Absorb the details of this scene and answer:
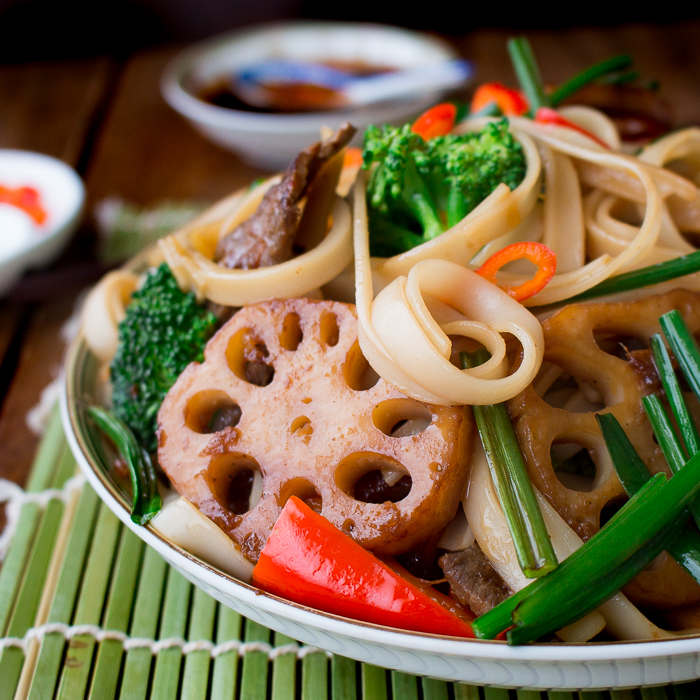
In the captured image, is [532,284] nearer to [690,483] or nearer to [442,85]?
[690,483]

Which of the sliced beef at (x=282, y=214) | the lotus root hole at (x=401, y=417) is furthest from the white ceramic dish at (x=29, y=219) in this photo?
the lotus root hole at (x=401, y=417)

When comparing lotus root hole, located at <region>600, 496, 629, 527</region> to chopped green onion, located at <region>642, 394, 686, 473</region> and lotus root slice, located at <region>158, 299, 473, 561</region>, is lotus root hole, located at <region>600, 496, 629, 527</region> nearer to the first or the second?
chopped green onion, located at <region>642, 394, 686, 473</region>

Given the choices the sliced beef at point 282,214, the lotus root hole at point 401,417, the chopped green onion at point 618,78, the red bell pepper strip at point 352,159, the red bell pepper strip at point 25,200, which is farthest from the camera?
the red bell pepper strip at point 25,200

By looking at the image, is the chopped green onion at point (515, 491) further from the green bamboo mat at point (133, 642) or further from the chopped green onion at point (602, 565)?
the green bamboo mat at point (133, 642)

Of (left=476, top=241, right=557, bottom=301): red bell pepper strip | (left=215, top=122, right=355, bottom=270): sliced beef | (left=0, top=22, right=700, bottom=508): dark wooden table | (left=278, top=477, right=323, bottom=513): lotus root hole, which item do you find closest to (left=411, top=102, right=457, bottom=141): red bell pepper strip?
(left=215, top=122, right=355, bottom=270): sliced beef

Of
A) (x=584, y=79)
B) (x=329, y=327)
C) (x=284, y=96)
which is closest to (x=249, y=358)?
(x=329, y=327)

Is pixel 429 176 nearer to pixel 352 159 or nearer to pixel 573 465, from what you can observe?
pixel 352 159
